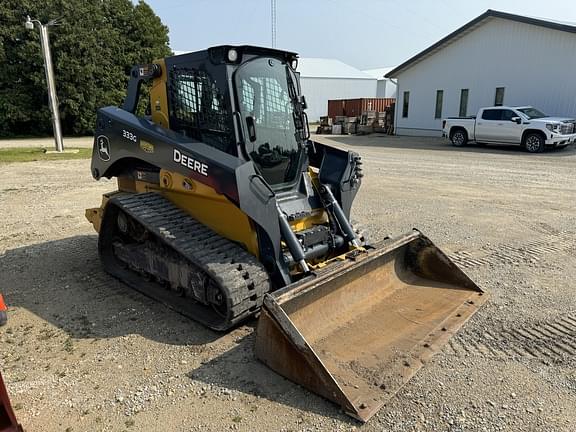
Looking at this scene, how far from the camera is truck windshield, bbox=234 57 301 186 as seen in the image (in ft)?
14.0

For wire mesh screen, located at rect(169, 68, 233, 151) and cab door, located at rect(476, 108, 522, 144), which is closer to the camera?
wire mesh screen, located at rect(169, 68, 233, 151)

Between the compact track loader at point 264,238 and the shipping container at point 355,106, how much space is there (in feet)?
80.5

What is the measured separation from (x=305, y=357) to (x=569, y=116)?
1995cm

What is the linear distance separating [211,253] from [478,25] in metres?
22.1

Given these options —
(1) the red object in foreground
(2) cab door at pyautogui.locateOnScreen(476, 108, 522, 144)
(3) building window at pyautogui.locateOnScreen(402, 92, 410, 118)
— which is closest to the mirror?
(1) the red object in foreground

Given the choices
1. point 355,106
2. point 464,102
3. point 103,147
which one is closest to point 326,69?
point 355,106

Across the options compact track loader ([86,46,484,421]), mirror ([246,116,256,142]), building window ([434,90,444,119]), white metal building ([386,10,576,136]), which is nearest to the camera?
compact track loader ([86,46,484,421])

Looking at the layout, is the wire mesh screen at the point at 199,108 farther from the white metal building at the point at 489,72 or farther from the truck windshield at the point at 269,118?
the white metal building at the point at 489,72

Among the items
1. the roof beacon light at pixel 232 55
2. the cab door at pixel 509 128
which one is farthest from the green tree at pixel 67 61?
the roof beacon light at pixel 232 55

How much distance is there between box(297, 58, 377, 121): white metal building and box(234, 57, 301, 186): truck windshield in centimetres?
3626

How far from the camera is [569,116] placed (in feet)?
61.7

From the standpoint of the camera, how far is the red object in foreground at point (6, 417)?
256 cm

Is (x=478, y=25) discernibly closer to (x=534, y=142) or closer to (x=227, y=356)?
(x=534, y=142)

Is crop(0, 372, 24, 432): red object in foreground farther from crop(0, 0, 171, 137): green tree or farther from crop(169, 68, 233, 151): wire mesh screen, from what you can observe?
crop(0, 0, 171, 137): green tree
